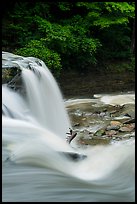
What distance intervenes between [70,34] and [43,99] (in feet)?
19.9

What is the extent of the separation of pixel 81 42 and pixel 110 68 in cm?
171

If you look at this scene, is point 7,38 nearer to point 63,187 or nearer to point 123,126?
point 123,126

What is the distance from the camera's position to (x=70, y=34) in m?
13.9

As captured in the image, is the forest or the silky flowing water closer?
A: the silky flowing water

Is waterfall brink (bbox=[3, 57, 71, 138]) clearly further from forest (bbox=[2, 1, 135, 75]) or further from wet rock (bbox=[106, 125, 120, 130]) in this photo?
forest (bbox=[2, 1, 135, 75])

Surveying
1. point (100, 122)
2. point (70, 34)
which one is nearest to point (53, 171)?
point (100, 122)

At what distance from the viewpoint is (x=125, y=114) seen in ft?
31.0

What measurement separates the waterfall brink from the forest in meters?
3.62

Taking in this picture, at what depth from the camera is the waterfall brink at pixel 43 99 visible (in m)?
7.53

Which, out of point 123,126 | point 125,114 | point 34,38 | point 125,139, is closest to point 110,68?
point 34,38

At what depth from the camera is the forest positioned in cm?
1314

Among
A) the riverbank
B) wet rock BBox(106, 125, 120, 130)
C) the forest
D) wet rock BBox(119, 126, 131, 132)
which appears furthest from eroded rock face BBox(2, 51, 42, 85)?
the forest

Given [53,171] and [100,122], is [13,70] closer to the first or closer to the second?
[100,122]

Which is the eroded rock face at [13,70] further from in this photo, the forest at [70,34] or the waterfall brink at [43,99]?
the forest at [70,34]
